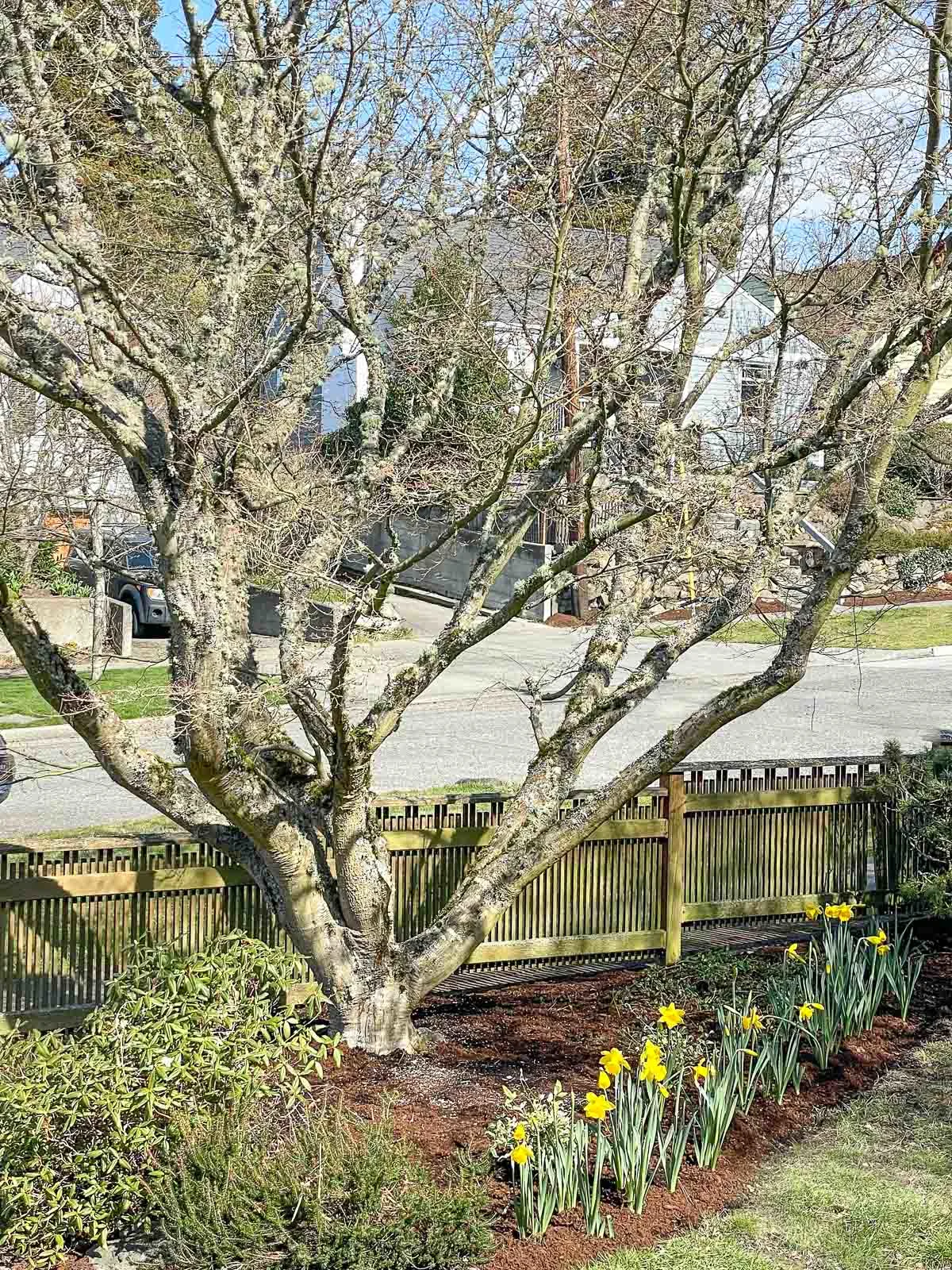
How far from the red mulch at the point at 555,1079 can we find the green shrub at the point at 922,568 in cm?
220

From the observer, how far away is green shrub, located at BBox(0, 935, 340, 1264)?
4.34 metres

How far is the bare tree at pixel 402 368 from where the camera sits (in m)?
4.92

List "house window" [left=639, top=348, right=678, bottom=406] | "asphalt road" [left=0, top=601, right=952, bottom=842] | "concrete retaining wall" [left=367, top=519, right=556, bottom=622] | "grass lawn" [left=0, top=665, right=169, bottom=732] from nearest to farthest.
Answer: "house window" [left=639, top=348, right=678, bottom=406], "asphalt road" [left=0, top=601, right=952, bottom=842], "grass lawn" [left=0, top=665, right=169, bottom=732], "concrete retaining wall" [left=367, top=519, right=556, bottom=622]

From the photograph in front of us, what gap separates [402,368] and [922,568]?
3.03m

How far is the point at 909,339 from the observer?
5668mm

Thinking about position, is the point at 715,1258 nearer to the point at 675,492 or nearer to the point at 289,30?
the point at 675,492

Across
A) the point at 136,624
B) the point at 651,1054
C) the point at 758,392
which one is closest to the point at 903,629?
the point at 136,624

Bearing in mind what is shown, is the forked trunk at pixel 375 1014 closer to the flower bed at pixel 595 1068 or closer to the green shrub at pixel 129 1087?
the flower bed at pixel 595 1068

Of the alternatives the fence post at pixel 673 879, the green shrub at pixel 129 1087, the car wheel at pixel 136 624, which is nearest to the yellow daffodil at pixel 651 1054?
the green shrub at pixel 129 1087

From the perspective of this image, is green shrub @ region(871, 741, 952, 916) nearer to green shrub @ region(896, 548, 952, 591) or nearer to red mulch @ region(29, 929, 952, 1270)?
red mulch @ region(29, 929, 952, 1270)

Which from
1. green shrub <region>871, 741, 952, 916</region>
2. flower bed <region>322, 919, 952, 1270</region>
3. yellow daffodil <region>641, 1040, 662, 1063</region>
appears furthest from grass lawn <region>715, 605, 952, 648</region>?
yellow daffodil <region>641, 1040, 662, 1063</region>

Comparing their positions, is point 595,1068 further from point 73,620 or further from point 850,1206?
point 73,620

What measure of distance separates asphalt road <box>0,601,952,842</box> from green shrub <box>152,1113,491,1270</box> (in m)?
4.10

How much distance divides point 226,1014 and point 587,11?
4747mm
